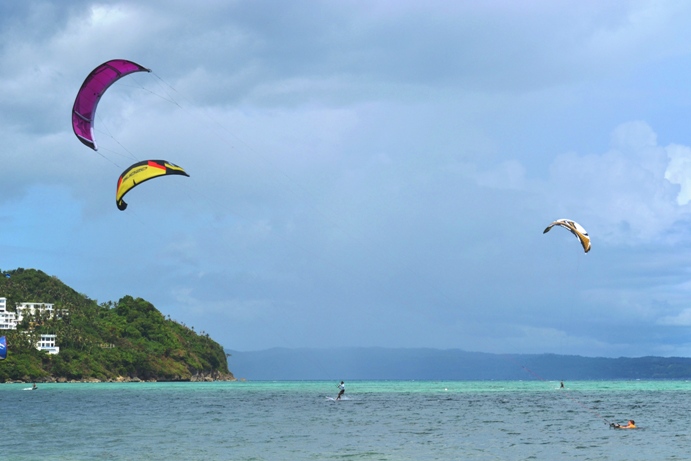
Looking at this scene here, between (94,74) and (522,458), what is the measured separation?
20.2 meters

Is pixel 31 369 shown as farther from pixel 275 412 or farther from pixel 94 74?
pixel 94 74

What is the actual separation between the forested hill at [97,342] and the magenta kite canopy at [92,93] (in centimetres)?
11416

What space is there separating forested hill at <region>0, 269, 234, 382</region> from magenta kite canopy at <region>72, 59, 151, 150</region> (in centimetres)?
11416

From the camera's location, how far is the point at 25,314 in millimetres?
153875

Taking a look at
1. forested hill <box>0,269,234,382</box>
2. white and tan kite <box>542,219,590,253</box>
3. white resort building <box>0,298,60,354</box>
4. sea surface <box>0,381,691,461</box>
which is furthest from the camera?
white resort building <box>0,298,60,354</box>

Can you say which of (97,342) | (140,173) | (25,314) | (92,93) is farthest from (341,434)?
(97,342)

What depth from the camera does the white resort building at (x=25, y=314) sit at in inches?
5837

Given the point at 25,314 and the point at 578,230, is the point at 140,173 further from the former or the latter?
the point at 25,314

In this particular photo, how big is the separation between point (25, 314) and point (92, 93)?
135 metres

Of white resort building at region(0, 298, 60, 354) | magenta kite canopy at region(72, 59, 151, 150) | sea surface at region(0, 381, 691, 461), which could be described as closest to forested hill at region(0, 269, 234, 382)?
white resort building at region(0, 298, 60, 354)

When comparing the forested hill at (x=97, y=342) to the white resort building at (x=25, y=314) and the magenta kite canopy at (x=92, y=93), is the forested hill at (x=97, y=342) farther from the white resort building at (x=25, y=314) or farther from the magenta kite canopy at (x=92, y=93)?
the magenta kite canopy at (x=92, y=93)

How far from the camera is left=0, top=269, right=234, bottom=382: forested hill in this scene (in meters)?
143

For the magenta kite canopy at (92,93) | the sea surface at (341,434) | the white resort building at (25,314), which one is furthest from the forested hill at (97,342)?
the magenta kite canopy at (92,93)

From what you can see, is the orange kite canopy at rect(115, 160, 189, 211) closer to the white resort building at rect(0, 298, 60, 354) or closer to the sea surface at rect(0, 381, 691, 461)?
the sea surface at rect(0, 381, 691, 461)
